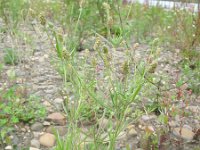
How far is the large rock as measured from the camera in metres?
2.47

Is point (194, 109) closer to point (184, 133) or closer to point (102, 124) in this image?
point (184, 133)

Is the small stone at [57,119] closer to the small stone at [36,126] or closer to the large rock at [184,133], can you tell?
the small stone at [36,126]

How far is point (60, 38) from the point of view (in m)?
1.80

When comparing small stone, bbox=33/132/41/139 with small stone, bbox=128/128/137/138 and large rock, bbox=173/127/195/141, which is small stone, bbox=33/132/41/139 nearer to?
small stone, bbox=128/128/137/138

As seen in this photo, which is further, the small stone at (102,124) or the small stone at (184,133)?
the small stone at (184,133)

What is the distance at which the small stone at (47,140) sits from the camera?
235cm

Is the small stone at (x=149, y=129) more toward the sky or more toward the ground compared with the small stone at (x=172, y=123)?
more toward the sky

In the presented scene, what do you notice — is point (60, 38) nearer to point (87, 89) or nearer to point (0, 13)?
point (87, 89)

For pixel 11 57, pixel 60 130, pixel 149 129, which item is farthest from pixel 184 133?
pixel 11 57

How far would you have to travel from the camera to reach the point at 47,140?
2.38 meters

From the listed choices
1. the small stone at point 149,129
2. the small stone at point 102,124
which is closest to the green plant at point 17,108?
the small stone at point 102,124

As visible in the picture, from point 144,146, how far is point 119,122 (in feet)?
2.03

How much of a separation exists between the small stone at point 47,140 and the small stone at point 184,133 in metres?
0.76

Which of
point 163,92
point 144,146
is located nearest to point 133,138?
point 144,146
